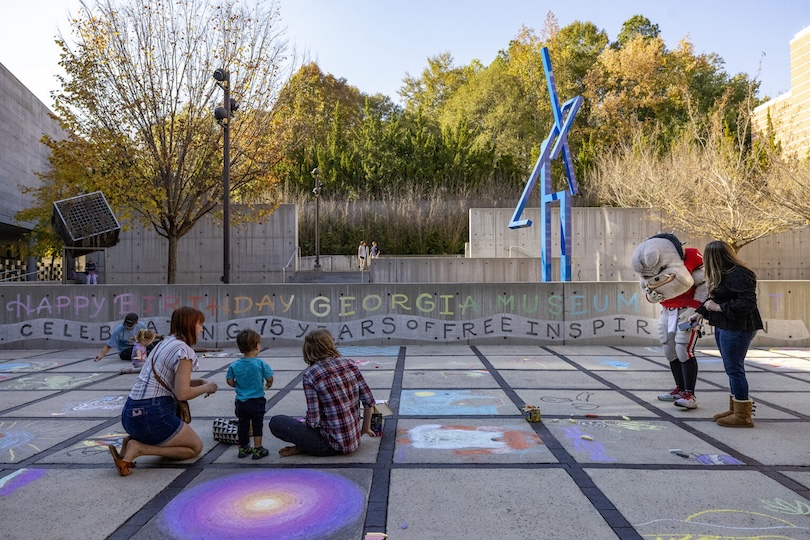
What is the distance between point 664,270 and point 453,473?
11.1 ft

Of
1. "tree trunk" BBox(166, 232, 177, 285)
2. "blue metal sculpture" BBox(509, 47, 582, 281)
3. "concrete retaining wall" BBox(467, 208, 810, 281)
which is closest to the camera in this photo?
"blue metal sculpture" BBox(509, 47, 582, 281)

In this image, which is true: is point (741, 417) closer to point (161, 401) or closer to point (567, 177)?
point (161, 401)

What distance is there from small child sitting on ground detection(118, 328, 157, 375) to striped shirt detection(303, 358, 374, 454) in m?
5.20

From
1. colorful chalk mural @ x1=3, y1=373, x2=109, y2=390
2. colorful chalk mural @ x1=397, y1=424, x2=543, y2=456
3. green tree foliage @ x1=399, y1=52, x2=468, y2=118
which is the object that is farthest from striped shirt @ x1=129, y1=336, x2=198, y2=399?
green tree foliage @ x1=399, y1=52, x2=468, y2=118

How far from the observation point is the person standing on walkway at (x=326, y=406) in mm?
4168

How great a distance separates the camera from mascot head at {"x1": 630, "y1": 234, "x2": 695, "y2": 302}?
5.79m

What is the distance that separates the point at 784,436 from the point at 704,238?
21140mm

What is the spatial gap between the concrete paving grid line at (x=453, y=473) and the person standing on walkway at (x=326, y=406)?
0.15 meters

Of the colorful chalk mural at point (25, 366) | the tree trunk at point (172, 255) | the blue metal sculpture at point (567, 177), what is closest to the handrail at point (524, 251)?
the blue metal sculpture at point (567, 177)

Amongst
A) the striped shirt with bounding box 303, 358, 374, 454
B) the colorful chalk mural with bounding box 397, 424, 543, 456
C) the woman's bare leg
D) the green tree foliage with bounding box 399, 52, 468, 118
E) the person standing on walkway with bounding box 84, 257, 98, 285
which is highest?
the green tree foliage with bounding box 399, 52, 468, 118

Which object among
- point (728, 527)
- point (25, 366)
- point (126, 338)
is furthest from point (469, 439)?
point (25, 366)

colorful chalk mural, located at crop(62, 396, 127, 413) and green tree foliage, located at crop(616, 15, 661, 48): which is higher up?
green tree foliage, located at crop(616, 15, 661, 48)

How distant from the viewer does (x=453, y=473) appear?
3891mm

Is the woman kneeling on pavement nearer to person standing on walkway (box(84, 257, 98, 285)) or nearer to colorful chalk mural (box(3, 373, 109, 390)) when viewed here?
colorful chalk mural (box(3, 373, 109, 390))
